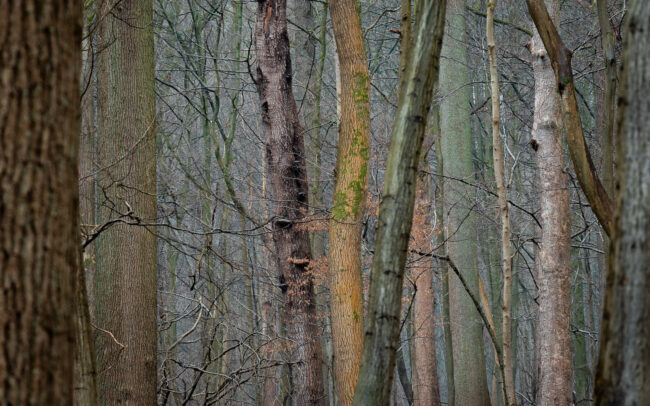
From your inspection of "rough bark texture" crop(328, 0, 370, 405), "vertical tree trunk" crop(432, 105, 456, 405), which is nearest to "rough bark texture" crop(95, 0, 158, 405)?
"rough bark texture" crop(328, 0, 370, 405)

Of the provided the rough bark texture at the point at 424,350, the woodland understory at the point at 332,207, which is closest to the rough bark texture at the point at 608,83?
the woodland understory at the point at 332,207

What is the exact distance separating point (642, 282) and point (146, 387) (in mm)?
5948

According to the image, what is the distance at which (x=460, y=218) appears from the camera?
1236cm

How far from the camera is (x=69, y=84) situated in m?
2.05

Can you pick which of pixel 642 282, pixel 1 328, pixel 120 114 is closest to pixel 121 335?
pixel 120 114

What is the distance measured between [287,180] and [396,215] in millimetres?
7728

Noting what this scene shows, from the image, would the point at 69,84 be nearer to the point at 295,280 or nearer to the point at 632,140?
the point at 632,140

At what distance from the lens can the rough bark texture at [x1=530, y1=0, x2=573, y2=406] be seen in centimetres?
782

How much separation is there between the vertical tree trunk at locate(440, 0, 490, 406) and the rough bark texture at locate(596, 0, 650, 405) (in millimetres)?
9414

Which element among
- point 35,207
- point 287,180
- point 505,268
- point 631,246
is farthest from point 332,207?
point 35,207

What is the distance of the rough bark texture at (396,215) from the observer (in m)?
2.72

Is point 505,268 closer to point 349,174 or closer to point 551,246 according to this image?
point 349,174

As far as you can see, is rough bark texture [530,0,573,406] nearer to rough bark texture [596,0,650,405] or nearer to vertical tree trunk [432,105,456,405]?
vertical tree trunk [432,105,456,405]

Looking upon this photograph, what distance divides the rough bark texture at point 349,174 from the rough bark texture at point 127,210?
1.99m
